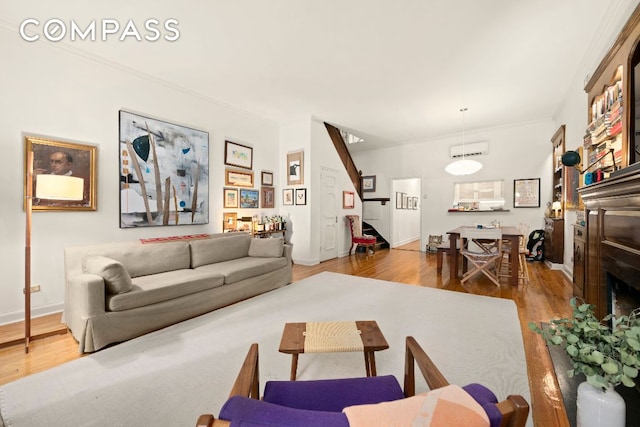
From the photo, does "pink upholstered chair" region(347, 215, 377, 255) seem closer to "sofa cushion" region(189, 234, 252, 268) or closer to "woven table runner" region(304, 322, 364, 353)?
"sofa cushion" region(189, 234, 252, 268)

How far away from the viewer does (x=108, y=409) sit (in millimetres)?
1593

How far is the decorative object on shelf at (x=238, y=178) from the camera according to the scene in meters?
4.91

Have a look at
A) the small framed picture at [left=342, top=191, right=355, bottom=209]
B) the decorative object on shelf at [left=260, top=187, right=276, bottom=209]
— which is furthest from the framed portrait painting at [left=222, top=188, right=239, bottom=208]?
the small framed picture at [left=342, top=191, right=355, bottom=209]

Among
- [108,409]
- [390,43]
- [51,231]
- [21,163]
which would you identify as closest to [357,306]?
[108,409]

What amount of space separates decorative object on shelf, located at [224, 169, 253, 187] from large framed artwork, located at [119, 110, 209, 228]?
408mm

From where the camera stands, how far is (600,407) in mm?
1180

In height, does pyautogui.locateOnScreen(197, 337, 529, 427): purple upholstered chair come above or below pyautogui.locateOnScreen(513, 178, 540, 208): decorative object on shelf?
below

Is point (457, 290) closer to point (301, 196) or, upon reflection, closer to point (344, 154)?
point (301, 196)

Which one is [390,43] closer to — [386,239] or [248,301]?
[248,301]

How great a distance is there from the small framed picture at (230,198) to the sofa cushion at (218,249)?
912 millimetres

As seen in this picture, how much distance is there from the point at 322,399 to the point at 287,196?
504 centimetres

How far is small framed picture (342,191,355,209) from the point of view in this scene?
684 cm

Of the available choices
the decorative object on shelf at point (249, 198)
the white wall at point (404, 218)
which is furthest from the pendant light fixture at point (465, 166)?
the decorative object on shelf at point (249, 198)

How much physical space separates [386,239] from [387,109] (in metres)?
4.15
